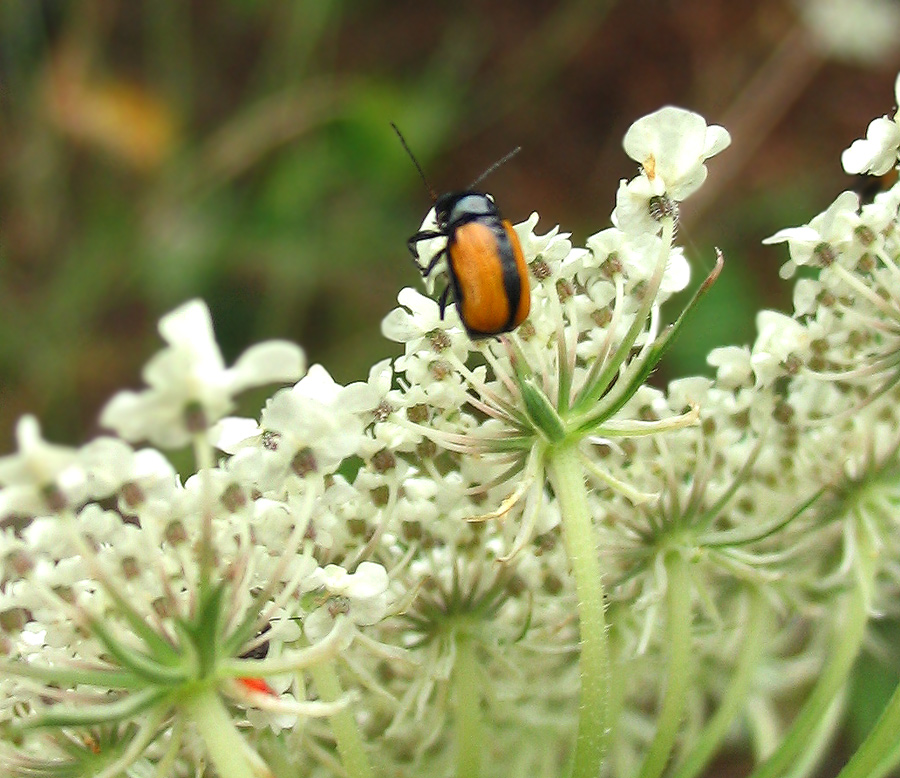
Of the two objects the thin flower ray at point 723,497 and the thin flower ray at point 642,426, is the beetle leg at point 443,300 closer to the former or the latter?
the thin flower ray at point 642,426

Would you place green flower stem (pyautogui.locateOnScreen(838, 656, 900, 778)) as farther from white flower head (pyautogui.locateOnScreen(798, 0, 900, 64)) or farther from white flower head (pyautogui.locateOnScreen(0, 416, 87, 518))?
white flower head (pyautogui.locateOnScreen(798, 0, 900, 64))

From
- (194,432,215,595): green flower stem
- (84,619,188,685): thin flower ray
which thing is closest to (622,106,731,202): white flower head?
(194,432,215,595): green flower stem

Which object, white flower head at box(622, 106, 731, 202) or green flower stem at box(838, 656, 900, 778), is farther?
green flower stem at box(838, 656, 900, 778)

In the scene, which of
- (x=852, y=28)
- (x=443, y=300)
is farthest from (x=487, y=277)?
(x=852, y=28)

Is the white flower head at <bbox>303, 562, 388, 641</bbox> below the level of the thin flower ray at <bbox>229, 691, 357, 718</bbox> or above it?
above

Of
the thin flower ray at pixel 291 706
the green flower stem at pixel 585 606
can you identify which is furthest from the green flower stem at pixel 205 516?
the green flower stem at pixel 585 606

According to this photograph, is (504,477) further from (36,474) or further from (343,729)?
(36,474)

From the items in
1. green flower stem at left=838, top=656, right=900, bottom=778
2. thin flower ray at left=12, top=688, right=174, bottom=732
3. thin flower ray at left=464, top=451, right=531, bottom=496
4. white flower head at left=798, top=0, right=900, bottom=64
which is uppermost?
white flower head at left=798, top=0, right=900, bottom=64

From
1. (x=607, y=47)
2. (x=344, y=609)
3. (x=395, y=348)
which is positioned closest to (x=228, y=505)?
(x=344, y=609)
